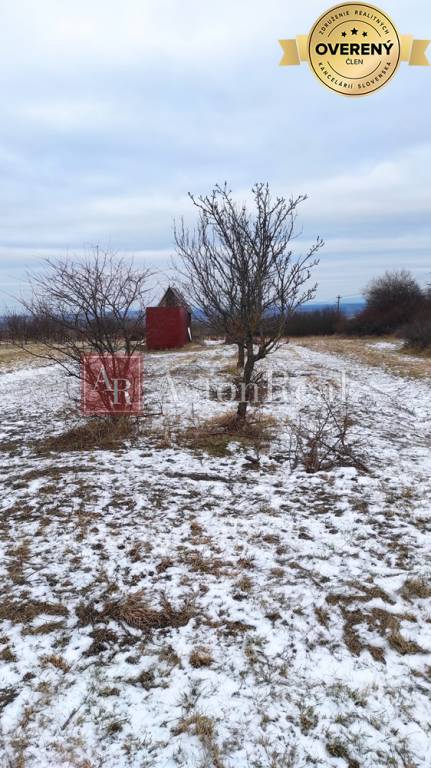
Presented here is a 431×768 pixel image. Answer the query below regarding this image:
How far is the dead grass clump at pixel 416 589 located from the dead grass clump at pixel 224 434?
324 cm

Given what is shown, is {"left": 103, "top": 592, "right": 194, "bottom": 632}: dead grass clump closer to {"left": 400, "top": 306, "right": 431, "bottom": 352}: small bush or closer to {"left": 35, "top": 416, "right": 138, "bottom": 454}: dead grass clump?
{"left": 35, "top": 416, "right": 138, "bottom": 454}: dead grass clump

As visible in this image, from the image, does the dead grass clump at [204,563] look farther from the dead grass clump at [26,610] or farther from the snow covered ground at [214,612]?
the dead grass clump at [26,610]

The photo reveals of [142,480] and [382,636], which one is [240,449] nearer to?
[142,480]

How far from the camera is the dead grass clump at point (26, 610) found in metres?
2.87

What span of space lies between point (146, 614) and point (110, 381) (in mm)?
4574

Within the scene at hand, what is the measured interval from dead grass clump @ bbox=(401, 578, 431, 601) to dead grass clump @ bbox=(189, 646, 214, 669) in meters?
1.50

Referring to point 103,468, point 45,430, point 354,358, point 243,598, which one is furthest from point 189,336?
point 243,598

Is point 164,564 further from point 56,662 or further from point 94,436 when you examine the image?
point 94,436

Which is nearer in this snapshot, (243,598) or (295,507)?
(243,598)

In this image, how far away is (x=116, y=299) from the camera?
264 inches

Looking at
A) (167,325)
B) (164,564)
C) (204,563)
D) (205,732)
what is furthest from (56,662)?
(167,325)

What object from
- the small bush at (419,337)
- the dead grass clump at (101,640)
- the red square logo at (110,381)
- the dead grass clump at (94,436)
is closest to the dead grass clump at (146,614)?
the dead grass clump at (101,640)

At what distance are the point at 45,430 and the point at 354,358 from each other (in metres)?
16.2

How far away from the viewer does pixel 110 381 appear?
6.96 metres
